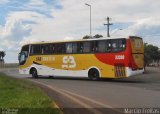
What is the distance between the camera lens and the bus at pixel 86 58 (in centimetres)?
3072

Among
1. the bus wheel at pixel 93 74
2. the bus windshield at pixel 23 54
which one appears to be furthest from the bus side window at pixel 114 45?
the bus windshield at pixel 23 54

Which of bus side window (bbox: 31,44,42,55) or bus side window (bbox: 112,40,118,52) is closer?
bus side window (bbox: 112,40,118,52)

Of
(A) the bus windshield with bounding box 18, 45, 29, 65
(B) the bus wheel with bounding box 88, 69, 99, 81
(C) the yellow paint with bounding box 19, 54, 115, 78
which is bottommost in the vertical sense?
(B) the bus wheel with bounding box 88, 69, 99, 81

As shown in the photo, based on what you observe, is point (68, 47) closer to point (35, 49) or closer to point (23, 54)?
point (35, 49)

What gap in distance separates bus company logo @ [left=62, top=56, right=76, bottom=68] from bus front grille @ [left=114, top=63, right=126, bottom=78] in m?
4.22

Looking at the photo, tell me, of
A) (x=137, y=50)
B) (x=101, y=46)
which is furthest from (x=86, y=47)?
(x=137, y=50)

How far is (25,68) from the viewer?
1533 inches

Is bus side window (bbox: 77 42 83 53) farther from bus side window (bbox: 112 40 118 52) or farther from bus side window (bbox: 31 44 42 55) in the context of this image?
bus side window (bbox: 31 44 42 55)

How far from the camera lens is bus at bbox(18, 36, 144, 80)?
3072 centimetres

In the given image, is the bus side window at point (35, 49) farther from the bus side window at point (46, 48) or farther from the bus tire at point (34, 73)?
the bus tire at point (34, 73)

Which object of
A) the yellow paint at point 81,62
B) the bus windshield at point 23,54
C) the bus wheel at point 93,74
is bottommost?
the bus wheel at point 93,74

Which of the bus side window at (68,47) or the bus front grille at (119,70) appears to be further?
the bus side window at (68,47)

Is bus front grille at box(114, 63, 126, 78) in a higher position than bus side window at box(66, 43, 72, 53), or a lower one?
lower

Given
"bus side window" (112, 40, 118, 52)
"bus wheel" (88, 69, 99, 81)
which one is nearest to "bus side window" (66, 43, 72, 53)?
"bus wheel" (88, 69, 99, 81)
